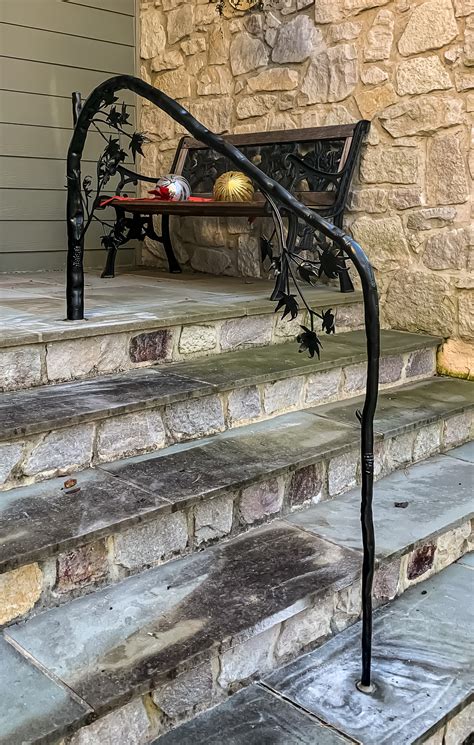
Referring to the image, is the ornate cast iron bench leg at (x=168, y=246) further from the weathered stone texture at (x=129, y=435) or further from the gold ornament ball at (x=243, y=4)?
the weathered stone texture at (x=129, y=435)

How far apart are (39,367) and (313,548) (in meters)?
0.92

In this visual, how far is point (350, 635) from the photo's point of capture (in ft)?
5.63

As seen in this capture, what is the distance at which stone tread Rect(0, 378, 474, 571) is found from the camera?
1527 millimetres

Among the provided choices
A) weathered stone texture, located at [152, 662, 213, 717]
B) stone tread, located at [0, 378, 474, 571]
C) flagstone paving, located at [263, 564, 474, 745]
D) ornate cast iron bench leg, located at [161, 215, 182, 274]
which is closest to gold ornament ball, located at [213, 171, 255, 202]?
ornate cast iron bench leg, located at [161, 215, 182, 274]

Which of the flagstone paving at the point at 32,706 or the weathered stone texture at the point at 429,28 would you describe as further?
the weathered stone texture at the point at 429,28

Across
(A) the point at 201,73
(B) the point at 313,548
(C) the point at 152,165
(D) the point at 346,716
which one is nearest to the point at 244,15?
(A) the point at 201,73

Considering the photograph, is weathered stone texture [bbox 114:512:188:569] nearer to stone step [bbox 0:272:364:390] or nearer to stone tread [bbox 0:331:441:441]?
stone tread [bbox 0:331:441:441]

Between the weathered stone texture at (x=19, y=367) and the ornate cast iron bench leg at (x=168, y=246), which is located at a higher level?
the ornate cast iron bench leg at (x=168, y=246)

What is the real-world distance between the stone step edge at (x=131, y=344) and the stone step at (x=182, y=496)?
391 mm

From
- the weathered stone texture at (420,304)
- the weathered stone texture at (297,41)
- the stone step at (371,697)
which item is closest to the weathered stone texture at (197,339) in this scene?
the weathered stone texture at (420,304)

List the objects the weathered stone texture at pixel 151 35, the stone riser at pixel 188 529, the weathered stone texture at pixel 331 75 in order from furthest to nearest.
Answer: the weathered stone texture at pixel 151 35 → the weathered stone texture at pixel 331 75 → the stone riser at pixel 188 529

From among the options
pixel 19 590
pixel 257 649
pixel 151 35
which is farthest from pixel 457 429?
pixel 151 35

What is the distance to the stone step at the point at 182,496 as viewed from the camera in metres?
1.51

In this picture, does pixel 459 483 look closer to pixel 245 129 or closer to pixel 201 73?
pixel 245 129
